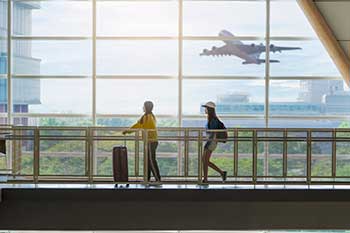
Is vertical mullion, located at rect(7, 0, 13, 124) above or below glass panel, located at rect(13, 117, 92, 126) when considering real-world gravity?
above

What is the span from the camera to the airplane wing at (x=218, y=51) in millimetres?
19281

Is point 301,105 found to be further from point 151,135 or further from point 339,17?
point 151,135

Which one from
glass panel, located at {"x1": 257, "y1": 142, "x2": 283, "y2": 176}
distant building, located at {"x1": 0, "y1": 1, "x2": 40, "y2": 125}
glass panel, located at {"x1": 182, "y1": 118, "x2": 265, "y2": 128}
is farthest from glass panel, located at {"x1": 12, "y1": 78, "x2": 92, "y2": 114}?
glass panel, located at {"x1": 257, "y1": 142, "x2": 283, "y2": 176}

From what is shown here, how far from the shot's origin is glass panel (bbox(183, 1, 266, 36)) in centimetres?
1909

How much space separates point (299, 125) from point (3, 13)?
999cm

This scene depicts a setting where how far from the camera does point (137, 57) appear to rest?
1939 centimetres

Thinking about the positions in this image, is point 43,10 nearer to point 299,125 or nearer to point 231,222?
point 299,125

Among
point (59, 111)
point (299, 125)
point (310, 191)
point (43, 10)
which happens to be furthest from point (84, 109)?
point (310, 191)

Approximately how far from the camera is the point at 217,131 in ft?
41.7

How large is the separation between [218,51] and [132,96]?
10.1 ft

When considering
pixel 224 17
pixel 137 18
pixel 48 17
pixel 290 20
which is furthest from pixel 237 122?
pixel 48 17

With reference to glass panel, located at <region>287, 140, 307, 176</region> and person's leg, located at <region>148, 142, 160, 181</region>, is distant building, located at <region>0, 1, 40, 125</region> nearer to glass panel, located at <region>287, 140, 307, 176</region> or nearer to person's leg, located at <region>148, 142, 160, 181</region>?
person's leg, located at <region>148, 142, 160, 181</region>

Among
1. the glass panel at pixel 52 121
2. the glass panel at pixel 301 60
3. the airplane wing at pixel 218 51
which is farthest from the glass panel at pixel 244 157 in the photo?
the glass panel at pixel 52 121

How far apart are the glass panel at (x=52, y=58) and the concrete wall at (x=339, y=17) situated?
7409 mm
